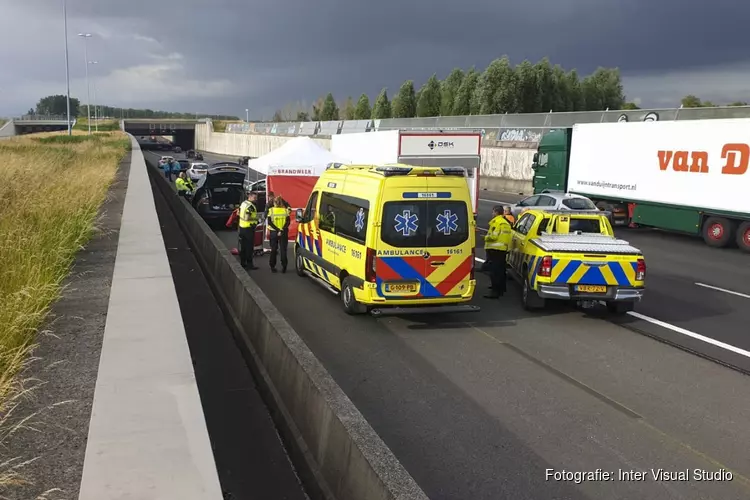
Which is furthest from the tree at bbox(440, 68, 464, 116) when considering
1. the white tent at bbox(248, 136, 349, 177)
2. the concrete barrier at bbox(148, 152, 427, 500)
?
the concrete barrier at bbox(148, 152, 427, 500)

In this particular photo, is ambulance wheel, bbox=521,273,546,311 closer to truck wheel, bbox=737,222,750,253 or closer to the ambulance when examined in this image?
the ambulance

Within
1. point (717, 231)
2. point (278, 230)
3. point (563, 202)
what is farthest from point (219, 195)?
point (717, 231)

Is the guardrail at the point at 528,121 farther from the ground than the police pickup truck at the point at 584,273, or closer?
farther from the ground

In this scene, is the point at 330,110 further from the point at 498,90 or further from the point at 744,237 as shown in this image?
the point at 744,237

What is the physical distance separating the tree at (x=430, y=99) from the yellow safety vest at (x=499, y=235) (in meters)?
63.7

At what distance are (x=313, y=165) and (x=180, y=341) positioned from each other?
47.9 ft

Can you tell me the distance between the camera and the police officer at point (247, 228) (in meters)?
14.5

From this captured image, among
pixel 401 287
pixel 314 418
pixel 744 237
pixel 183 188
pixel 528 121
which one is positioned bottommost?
pixel 314 418

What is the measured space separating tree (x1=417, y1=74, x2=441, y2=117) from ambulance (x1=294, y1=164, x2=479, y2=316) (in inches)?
2573

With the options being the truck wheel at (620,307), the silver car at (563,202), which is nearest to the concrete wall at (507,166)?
the silver car at (563,202)

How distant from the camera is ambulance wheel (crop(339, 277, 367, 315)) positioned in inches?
416

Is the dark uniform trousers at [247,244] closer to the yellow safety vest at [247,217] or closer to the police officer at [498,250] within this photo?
the yellow safety vest at [247,217]

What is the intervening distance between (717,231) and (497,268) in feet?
33.8

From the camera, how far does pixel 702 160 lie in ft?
62.5
